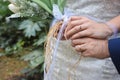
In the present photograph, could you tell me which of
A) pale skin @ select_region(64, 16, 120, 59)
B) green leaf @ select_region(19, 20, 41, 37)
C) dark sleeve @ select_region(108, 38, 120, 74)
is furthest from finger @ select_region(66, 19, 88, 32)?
green leaf @ select_region(19, 20, 41, 37)

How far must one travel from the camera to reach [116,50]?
117 cm

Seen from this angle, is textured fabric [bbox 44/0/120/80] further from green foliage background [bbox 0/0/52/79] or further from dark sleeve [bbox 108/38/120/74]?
green foliage background [bbox 0/0/52/79]

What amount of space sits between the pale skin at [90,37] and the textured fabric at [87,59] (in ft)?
0.47

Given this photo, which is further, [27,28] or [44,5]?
[27,28]

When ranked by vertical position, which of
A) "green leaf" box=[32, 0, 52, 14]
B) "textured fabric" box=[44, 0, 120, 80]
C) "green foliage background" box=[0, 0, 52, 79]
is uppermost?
"green leaf" box=[32, 0, 52, 14]

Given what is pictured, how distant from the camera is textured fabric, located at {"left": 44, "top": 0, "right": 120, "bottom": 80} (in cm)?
134

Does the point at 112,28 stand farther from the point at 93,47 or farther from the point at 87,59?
the point at 87,59

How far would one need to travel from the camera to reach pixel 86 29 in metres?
1.18

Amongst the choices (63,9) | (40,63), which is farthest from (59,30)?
(40,63)

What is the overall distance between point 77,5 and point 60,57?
23cm

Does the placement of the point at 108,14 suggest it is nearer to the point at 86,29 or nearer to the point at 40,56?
the point at 86,29

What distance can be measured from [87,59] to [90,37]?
232mm

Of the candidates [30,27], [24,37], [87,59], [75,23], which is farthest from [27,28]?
[75,23]

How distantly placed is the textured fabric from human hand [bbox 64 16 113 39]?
14 cm
